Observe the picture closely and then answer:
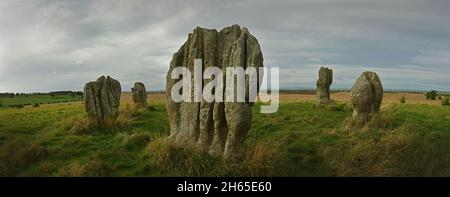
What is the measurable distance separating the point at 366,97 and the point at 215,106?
31.9ft

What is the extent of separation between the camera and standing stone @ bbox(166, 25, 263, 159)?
12.4 m

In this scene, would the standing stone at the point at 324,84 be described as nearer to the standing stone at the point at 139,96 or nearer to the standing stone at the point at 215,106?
the standing stone at the point at 139,96

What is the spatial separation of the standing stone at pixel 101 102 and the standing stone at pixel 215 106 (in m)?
7.57

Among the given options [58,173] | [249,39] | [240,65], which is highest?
[249,39]

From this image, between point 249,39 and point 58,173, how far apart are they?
6.73 metres

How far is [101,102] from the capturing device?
21.9m

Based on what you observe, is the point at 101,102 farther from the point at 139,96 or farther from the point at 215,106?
the point at 215,106

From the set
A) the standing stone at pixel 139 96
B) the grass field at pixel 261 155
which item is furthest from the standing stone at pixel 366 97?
the standing stone at pixel 139 96

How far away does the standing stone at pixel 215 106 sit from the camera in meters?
12.4

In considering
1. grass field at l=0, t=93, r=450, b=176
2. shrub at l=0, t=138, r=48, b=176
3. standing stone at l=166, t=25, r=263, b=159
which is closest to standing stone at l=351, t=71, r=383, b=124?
grass field at l=0, t=93, r=450, b=176

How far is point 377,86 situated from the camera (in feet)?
66.4

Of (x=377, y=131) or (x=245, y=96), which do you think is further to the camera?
(x=377, y=131)

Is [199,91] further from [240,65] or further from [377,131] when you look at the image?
[377,131]

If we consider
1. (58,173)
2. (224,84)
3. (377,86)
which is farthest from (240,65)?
(377,86)
